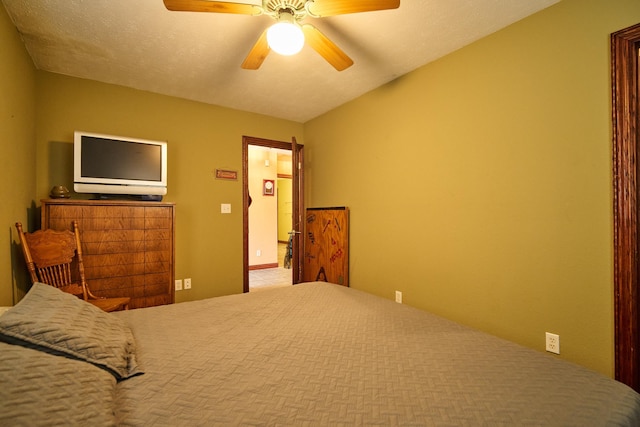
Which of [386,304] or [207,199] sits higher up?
[207,199]

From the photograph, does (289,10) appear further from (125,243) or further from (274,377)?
(125,243)

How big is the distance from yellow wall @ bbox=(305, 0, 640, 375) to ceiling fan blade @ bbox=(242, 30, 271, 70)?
1.42m

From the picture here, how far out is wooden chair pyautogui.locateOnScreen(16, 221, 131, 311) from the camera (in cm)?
218

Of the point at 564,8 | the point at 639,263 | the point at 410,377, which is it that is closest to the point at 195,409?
the point at 410,377

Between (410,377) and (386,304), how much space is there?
0.88 meters

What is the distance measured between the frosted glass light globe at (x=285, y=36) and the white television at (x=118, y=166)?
182 centimetres

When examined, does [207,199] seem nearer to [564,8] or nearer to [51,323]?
[51,323]

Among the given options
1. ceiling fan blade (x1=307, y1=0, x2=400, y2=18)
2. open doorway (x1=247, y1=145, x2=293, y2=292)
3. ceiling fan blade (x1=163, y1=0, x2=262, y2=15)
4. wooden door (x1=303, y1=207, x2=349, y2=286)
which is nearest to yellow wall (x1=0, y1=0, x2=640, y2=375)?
wooden door (x1=303, y1=207, x2=349, y2=286)

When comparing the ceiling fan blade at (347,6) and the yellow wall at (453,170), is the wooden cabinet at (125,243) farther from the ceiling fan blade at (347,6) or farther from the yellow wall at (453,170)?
the ceiling fan blade at (347,6)

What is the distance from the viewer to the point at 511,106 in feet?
6.63

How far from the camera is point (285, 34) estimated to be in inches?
62.9

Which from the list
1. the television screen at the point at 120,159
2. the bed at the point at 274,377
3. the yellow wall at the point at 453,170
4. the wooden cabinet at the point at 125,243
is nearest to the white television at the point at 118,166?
the television screen at the point at 120,159

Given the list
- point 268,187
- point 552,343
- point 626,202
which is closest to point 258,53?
point 626,202

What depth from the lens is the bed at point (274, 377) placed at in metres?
0.78
